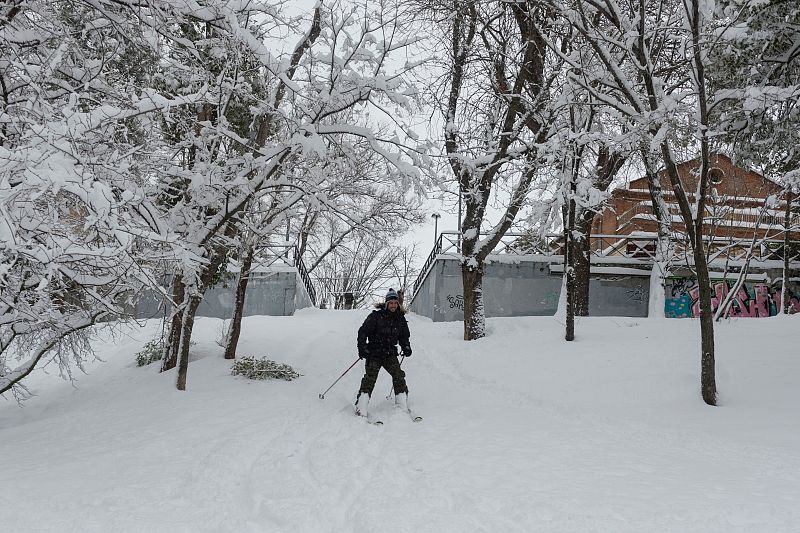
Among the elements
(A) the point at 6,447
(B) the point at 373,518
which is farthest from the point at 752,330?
(A) the point at 6,447

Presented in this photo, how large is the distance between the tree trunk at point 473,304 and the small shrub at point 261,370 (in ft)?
16.3

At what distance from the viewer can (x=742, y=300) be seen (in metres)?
19.0

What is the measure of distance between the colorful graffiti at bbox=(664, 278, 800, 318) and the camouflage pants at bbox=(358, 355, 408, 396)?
15.0 metres

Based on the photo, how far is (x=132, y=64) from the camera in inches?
304

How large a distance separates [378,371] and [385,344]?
40 cm

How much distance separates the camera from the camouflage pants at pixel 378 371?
23.9 ft

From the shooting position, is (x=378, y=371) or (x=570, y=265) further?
(x=570, y=265)

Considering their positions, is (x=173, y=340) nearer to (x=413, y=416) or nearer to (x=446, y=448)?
(x=413, y=416)

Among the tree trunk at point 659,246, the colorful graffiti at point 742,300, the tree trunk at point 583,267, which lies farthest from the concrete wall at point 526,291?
the tree trunk at point 583,267

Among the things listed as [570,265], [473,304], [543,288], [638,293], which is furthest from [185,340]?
[638,293]

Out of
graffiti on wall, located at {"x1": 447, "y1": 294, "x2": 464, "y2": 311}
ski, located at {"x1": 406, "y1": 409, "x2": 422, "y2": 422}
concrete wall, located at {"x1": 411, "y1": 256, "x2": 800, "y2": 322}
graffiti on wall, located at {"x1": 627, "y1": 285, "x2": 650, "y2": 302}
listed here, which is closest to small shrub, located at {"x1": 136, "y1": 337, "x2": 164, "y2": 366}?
ski, located at {"x1": 406, "y1": 409, "x2": 422, "y2": 422}

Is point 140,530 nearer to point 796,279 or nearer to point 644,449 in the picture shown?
point 644,449

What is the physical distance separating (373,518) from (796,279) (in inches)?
823

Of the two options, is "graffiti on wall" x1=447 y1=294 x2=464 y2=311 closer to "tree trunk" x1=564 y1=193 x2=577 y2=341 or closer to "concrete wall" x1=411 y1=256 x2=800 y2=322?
"concrete wall" x1=411 y1=256 x2=800 y2=322
